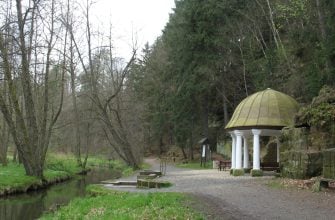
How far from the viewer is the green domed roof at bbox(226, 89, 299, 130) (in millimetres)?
26266

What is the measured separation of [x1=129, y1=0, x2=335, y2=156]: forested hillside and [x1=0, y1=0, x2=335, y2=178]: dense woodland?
0.10m

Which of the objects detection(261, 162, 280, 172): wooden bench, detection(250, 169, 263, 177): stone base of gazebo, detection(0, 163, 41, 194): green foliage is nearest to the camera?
detection(0, 163, 41, 194): green foliage

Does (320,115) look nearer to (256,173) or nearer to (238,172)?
(256,173)

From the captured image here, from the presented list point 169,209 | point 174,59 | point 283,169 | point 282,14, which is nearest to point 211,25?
point 174,59

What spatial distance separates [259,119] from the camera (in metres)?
26.4

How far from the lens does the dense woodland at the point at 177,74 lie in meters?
28.7

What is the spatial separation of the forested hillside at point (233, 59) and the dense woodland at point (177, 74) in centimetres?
10

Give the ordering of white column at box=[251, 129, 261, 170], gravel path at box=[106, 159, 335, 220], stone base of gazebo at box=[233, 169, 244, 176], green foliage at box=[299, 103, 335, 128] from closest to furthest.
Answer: gravel path at box=[106, 159, 335, 220] → green foliage at box=[299, 103, 335, 128] → white column at box=[251, 129, 261, 170] → stone base of gazebo at box=[233, 169, 244, 176]

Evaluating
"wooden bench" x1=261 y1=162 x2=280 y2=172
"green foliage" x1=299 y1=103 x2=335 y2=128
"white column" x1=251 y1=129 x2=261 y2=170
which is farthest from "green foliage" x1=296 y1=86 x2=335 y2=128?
"wooden bench" x1=261 y1=162 x2=280 y2=172

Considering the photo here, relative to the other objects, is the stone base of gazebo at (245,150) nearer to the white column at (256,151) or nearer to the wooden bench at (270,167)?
the white column at (256,151)

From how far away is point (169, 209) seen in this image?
12.2 m

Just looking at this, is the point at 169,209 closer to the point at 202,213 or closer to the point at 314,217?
the point at 202,213

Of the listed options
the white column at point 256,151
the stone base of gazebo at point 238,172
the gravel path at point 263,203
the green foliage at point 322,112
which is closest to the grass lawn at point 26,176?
the stone base of gazebo at point 238,172

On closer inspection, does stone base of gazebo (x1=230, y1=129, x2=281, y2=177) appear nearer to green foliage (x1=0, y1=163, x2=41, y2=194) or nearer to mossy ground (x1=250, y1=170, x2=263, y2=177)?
mossy ground (x1=250, y1=170, x2=263, y2=177)
